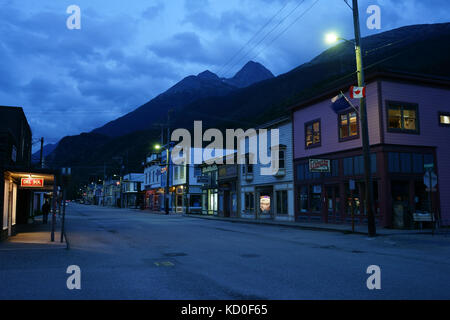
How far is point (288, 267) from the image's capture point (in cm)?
966

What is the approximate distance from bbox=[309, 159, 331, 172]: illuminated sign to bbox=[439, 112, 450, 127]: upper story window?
7272mm

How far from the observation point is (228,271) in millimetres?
9195

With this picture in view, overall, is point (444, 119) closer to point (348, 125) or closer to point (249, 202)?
point (348, 125)

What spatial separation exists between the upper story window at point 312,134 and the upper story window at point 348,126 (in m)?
2.32

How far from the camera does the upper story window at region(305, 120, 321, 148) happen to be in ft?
91.7

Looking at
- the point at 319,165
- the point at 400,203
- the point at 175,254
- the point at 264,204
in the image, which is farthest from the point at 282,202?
the point at 175,254

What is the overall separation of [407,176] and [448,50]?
186620mm

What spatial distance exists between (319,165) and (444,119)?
322 inches

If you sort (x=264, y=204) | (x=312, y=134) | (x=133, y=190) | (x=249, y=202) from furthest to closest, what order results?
(x=133, y=190) < (x=249, y=202) < (x=264, y=204) < (x=312, y=134)

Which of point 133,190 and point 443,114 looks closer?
point 443,114

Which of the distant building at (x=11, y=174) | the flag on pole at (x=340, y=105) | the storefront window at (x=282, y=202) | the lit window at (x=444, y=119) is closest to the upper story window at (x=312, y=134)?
the flag on pole at (x=340, y=105)

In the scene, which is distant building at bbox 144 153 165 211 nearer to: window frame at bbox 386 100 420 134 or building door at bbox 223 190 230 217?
building door at bbox 223 190 230 217
